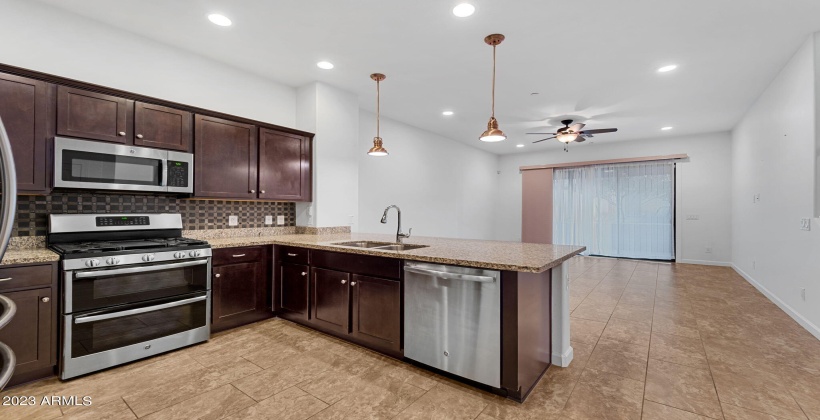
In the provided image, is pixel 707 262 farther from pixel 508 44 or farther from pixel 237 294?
pixel 237 294

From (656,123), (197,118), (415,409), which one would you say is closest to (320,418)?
(415,409)

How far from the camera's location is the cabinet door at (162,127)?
2.99 metres

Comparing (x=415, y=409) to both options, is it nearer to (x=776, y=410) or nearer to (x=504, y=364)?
(x=504, y=364)

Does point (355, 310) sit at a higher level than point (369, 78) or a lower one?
lower

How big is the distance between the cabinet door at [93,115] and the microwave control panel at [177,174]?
353mm

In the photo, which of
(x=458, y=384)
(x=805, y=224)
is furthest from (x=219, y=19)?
(x=805, y=224)

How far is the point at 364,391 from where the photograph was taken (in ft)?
7.43

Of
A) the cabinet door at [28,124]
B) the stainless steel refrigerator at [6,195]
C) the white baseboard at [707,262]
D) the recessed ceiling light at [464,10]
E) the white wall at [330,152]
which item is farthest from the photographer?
the white baseboard at [707,262]

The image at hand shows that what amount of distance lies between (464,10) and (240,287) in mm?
3060

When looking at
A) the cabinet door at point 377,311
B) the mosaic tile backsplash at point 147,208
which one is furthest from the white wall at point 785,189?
the mosaic tile backsplash at point 147,208

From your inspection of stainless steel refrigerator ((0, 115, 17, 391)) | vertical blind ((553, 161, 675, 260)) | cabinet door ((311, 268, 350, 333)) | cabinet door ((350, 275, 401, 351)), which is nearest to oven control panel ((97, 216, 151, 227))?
cabinet door ((311, 268, 350, 333))

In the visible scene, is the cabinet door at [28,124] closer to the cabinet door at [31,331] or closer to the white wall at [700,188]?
the cabinet door at [31,331]

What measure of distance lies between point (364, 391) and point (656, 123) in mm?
6648

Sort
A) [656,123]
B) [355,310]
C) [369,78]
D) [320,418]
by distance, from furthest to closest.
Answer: [656,123] < [369,78] < [355,310] < [320,418]
